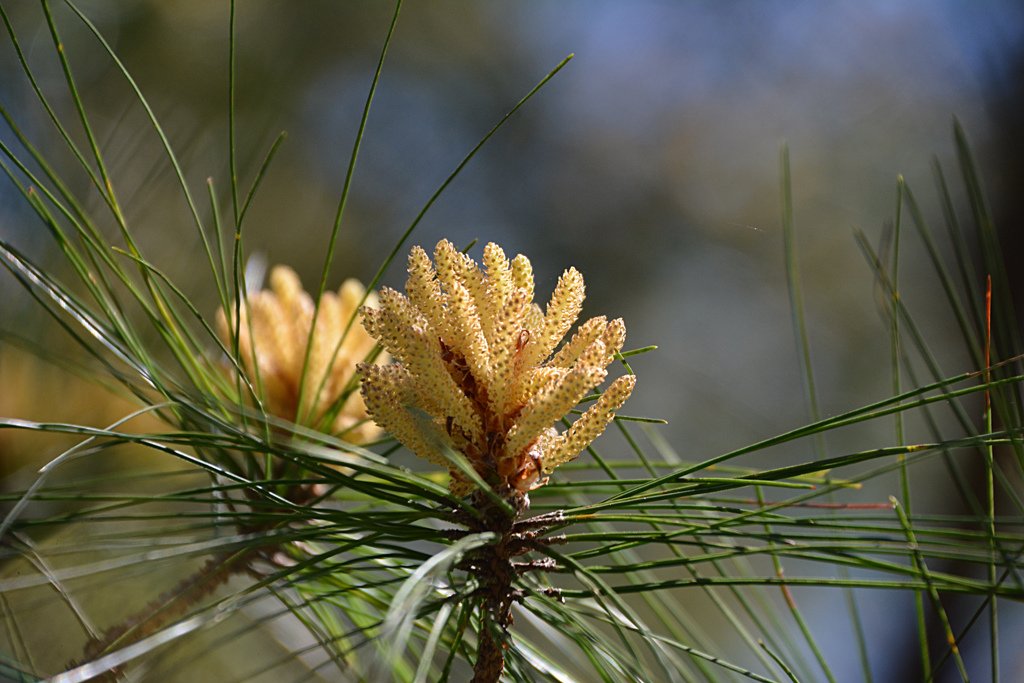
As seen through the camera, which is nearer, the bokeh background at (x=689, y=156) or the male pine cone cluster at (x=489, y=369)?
the male pine cone cluster at (x=489, y=369)

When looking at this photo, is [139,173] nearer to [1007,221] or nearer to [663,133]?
[663,133]

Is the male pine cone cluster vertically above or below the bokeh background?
below

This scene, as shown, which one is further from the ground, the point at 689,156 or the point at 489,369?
the point at 689,156

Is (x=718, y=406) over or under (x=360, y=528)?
over

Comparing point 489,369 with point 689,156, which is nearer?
point 489,369

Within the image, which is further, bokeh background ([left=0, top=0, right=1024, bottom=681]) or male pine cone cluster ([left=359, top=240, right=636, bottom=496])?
bokeh background ([left=0, top=0, right=1024, bottom=681])

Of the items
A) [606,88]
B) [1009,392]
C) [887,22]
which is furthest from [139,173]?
[887,22]

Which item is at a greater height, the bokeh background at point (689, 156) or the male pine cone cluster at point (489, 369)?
the bokeh background at point (689, 156)

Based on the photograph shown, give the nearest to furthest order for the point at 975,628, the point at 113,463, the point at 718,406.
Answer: the point at 113,463 → the point at 975,628 → the point at 718,406
